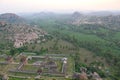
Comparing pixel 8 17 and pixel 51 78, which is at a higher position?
pixel 8 17

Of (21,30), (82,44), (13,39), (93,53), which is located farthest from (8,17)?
(93,53)

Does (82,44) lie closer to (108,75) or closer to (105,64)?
(105,64)

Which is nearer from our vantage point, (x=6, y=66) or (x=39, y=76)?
(x=39, y=76)

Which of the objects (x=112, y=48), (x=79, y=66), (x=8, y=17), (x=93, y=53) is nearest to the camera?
(x=79, y=66)

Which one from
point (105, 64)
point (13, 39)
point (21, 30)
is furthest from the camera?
point (21, 30)

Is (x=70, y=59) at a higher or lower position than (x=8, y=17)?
lower

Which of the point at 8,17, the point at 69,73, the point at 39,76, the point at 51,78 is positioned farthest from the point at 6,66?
the point at 8,17

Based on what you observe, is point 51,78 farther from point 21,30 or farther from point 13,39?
point 21,30

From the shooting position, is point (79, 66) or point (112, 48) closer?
point (79, 66)

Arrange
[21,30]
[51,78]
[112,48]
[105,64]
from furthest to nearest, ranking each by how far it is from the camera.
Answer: [21,30] < [112,48] < [105,64] < [51,78]
